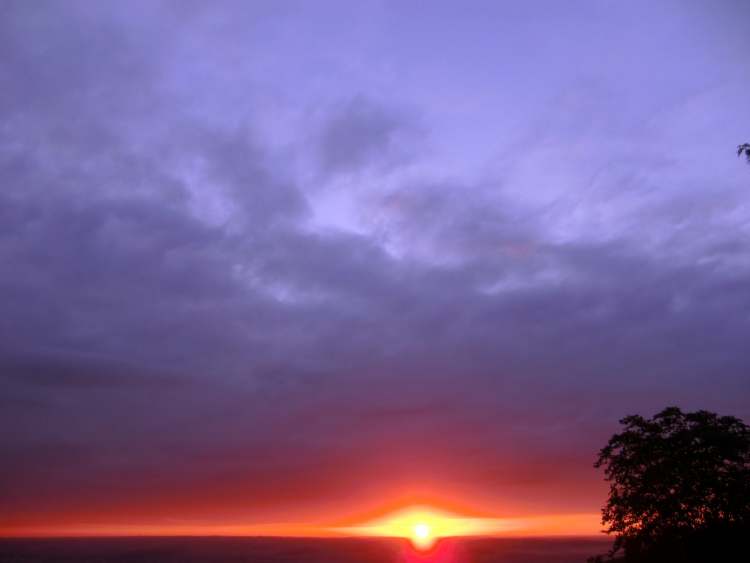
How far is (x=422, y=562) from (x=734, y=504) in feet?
576

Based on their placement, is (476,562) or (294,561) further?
(294,561)

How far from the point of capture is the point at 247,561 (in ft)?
632

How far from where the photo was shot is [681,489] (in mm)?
37562

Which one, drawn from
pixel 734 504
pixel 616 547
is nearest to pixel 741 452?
pixel 734 504

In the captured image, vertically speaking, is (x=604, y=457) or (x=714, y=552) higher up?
(x=604, y=457)

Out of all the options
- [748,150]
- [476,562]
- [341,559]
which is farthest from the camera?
[341,559]

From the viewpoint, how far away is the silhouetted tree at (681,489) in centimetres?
3638

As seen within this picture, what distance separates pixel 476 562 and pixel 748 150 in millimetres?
183573

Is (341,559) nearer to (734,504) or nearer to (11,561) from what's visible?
(11,561)

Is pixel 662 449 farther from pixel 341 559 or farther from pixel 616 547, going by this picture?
pixel 341 559

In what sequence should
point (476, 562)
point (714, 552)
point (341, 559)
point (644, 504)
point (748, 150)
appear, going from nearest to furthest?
1. point (748, 150)
2. point (714, 552)
3. point (644, 504)
4. point (476, 562)
5. point (341, 559)

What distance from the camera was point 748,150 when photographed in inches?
1003

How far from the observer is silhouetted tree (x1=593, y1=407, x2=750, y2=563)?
36375 millimetres

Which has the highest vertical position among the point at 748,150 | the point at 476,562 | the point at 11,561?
the point at 748,150
